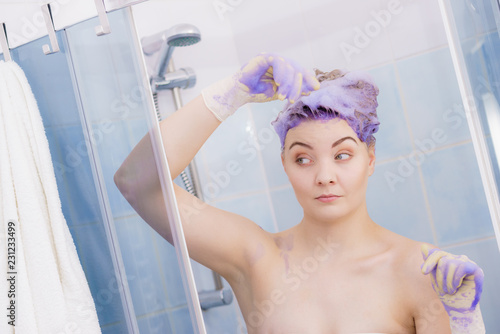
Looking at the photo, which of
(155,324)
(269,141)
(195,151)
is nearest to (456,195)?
(269,141)

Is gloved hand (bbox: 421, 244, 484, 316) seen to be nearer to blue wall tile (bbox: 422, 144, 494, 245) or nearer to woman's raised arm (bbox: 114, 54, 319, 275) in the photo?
blue wall tile (bbox: 422, 144, 494, 245)

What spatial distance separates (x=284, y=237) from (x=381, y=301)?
9.8 inches

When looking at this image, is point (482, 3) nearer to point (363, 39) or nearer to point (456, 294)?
point (363, 39)

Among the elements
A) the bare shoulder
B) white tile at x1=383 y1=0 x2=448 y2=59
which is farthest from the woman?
white tile at x1=383 y1=0 x2=448 y2=59

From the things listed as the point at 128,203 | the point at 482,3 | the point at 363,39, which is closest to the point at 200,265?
the point at 128,203

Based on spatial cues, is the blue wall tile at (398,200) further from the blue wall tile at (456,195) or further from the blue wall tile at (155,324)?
the blue wall tile at (155,324)

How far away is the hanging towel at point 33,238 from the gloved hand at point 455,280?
2.24 ft

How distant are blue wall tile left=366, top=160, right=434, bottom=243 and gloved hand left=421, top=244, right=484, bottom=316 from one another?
14 centimetres

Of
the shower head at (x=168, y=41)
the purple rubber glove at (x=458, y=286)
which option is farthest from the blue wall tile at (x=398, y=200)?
the shower head at (x=168, y=41)

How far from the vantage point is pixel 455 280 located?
2.93 feet

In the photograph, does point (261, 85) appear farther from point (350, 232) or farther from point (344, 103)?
point (350, 232)

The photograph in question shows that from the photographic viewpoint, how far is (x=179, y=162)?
107cm

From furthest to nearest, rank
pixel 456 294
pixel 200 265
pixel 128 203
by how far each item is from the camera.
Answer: pixel 200 265 → pixel 128 203 → pixel 456 294

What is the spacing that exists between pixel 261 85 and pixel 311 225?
0.33 meters
